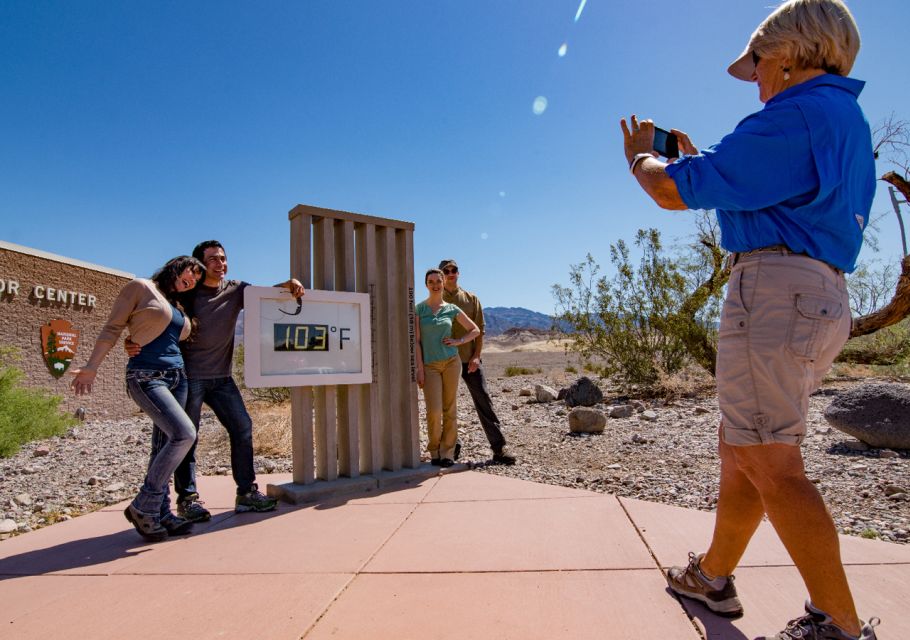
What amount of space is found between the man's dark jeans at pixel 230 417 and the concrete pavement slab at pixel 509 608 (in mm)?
1783

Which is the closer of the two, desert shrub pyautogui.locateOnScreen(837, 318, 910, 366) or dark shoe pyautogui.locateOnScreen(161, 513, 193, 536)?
dark shoe pyautogui.locateOnScreen(161, 513, 193, 536)

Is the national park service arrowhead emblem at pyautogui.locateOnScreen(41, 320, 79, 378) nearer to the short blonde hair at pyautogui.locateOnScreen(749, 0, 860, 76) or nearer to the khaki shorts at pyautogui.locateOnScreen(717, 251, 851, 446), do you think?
the khaki shorts at pyautogui.locateOnScreen(717, 251, 851, 446)

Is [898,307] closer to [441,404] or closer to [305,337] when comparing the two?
[441,404]

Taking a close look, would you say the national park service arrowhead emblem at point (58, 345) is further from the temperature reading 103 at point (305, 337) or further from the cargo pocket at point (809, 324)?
the cargo pocket at point (809, 324)

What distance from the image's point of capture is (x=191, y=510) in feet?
13.1

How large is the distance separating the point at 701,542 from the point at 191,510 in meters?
3.25

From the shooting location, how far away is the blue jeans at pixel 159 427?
142 inches

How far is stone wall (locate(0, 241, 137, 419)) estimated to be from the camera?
11055 mm

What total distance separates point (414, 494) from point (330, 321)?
154 centimetres

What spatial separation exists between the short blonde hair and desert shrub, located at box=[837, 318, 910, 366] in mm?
13780

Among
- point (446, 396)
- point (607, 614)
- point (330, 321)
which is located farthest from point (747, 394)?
point (446, 396)

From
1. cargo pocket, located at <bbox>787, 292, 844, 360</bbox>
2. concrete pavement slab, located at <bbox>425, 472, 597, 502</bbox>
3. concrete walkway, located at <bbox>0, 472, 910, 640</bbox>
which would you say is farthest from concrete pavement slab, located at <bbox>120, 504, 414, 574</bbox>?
cargo pocket, located at <bbox>787, 292, 844, 360</bbox>

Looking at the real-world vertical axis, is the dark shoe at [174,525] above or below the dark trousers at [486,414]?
below

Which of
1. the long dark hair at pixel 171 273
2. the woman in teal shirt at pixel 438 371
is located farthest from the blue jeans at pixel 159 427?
the woman in teal shirt at pixel 438 371
